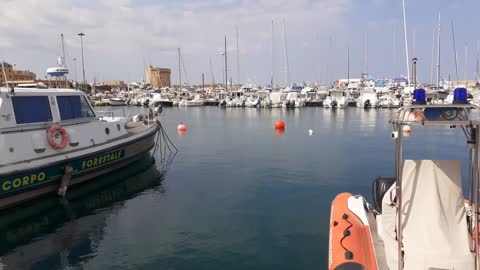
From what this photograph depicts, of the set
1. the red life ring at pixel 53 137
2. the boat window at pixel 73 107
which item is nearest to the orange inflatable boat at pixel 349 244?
the red life ring at pixel 53 137

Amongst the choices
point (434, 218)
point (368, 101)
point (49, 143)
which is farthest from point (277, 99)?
point (434, 218)

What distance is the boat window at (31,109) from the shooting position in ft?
41.7

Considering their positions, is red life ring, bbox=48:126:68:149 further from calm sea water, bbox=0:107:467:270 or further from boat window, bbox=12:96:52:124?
calm sea water, bbox=0:107:467:270

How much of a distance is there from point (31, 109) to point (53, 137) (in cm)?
140

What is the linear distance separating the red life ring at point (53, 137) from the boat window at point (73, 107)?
115 centimetres

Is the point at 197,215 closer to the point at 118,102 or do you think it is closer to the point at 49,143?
the point at 49,143

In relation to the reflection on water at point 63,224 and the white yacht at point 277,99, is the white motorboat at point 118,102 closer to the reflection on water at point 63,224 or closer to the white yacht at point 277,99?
the white yacht at point 277,99

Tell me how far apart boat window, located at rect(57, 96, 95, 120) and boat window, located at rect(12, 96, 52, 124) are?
0.61 m

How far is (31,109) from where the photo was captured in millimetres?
13219

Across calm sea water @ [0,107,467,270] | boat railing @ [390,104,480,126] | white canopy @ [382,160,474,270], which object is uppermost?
boat railing @ [390,104,480,126]

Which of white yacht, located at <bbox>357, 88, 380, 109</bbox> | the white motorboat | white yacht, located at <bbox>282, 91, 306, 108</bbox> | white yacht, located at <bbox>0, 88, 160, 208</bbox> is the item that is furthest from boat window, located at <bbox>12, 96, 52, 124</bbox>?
the white motorboat

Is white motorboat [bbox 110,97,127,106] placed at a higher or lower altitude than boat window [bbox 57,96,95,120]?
higher

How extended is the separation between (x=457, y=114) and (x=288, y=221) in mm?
6750

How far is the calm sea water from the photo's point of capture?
8.63m
